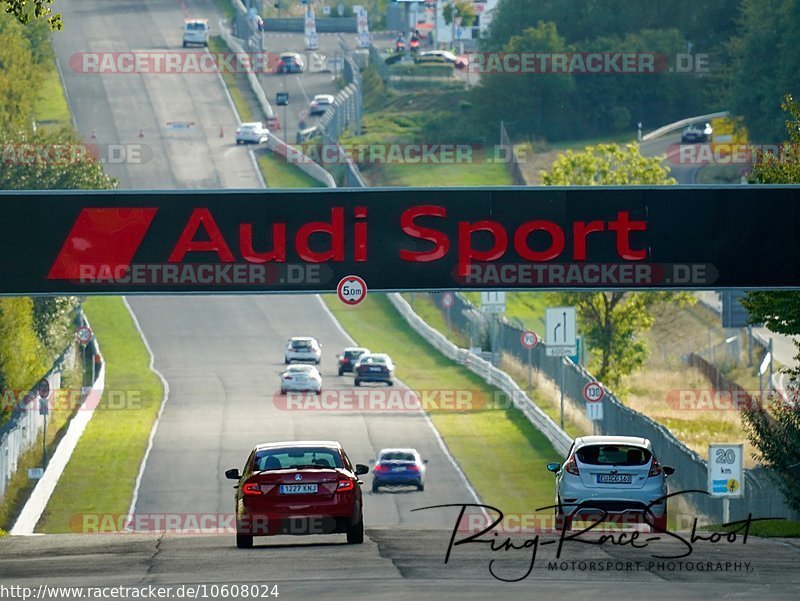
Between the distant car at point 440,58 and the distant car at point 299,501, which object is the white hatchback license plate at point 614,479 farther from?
the distant car at point 440,58

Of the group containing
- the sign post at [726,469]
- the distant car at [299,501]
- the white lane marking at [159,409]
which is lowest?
the white lane marking at [159,409]

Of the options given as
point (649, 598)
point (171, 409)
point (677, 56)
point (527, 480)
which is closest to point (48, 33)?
point (677, 56)

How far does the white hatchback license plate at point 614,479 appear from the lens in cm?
2328

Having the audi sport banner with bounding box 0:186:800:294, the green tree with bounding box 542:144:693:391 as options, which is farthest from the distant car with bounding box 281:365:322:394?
the audi sport banner with bounding box 0:186:800:294

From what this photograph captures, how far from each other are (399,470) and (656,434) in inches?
348

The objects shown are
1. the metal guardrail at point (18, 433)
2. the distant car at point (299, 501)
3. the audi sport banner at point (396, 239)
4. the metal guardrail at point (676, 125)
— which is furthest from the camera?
the metal guardrail at point (676, 125)

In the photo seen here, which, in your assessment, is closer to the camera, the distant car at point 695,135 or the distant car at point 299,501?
the distant car at point 299,501

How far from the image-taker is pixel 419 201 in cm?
2480

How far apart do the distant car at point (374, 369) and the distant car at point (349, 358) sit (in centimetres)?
202

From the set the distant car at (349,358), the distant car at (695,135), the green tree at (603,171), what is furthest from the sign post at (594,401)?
the distant car at (695,135)

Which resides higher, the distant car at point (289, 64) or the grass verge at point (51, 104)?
the distant car at point (289, 64)

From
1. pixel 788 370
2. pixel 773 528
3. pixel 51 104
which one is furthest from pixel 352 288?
pixel 51 104

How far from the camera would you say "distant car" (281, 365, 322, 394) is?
5731 centimetres

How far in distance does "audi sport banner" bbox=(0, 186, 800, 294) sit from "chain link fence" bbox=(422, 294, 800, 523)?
4.80 metres
